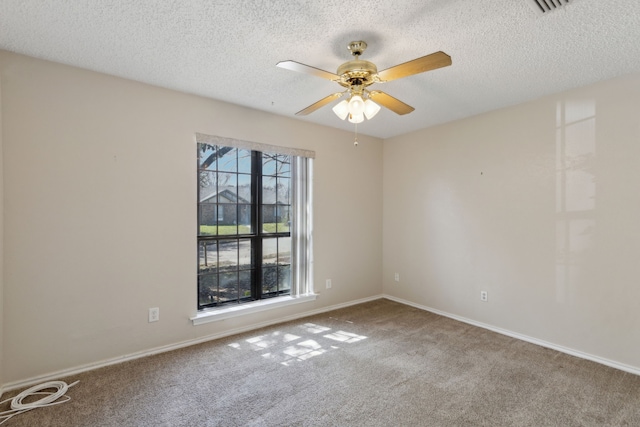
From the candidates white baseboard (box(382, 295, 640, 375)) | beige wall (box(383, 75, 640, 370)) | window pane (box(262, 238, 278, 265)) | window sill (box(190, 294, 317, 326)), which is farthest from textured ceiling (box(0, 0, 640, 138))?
white baseboard (box(382, 295, 640, 375))

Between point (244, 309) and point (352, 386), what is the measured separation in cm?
148

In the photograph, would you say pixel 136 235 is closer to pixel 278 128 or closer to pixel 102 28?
pixel 102 28

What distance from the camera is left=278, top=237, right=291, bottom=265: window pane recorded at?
380 centimetres

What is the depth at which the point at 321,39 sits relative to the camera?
201cm

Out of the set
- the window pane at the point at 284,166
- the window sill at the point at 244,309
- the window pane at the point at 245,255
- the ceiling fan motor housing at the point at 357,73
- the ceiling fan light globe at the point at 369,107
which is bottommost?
the window sill at the point at 244,309

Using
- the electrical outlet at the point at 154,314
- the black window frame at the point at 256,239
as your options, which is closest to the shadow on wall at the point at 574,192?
the black window frame at the point at 256,239

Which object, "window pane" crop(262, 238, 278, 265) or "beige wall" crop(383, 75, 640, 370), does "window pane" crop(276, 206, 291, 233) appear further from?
"beige wall" crop(383, 75, 640, 370)

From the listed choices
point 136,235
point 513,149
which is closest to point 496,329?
point 513,149

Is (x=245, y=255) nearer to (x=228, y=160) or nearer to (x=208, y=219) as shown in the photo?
(x=208, y=219)

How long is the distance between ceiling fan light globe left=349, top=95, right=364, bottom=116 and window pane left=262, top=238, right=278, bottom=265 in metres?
2.08

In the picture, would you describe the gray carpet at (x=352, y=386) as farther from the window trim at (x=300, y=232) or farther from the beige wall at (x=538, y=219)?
the window trim at (x=300, y=232)

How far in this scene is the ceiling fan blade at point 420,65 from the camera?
5.28 feet

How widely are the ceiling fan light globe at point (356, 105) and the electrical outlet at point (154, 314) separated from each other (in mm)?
2392

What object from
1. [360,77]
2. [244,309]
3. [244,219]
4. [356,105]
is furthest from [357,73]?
[244,309]
